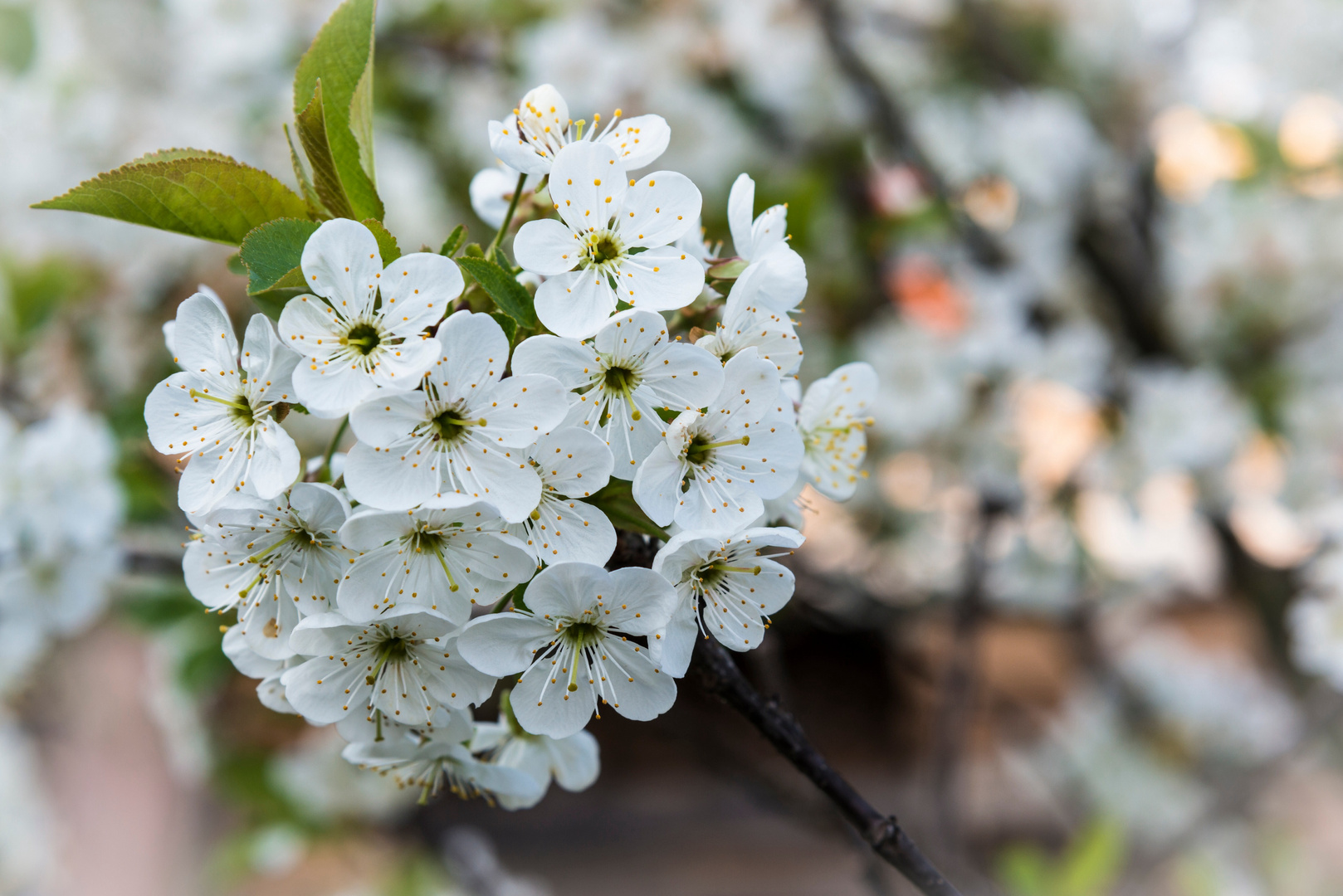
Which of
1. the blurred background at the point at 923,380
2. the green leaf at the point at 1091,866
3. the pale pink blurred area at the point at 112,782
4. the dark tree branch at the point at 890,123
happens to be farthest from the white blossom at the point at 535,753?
the pale pink blurred area at the point at 112,782

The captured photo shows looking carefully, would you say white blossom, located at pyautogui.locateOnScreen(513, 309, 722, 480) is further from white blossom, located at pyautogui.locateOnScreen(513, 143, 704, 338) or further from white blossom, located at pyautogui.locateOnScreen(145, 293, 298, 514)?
white blossom, located at pyautogui.locateOnScreen(145, 293, 298, 514)

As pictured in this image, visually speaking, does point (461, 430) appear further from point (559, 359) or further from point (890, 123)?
point (890, 123)

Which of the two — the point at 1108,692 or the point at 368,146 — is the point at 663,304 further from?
the point at 1108,692

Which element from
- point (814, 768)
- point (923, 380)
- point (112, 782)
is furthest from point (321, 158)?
point (112, 782)

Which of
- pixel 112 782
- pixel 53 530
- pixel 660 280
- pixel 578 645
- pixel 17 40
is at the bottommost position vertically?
pixel 578 645

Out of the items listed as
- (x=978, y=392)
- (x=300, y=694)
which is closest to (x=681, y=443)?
(x=300, y=694)

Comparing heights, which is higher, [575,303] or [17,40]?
[17,40]

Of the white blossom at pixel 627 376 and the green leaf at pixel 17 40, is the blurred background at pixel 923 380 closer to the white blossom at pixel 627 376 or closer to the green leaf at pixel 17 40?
the green leaf at pixel 17 40

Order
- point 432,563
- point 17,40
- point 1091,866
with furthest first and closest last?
point 17,40
point 1091,866
point 432,563
